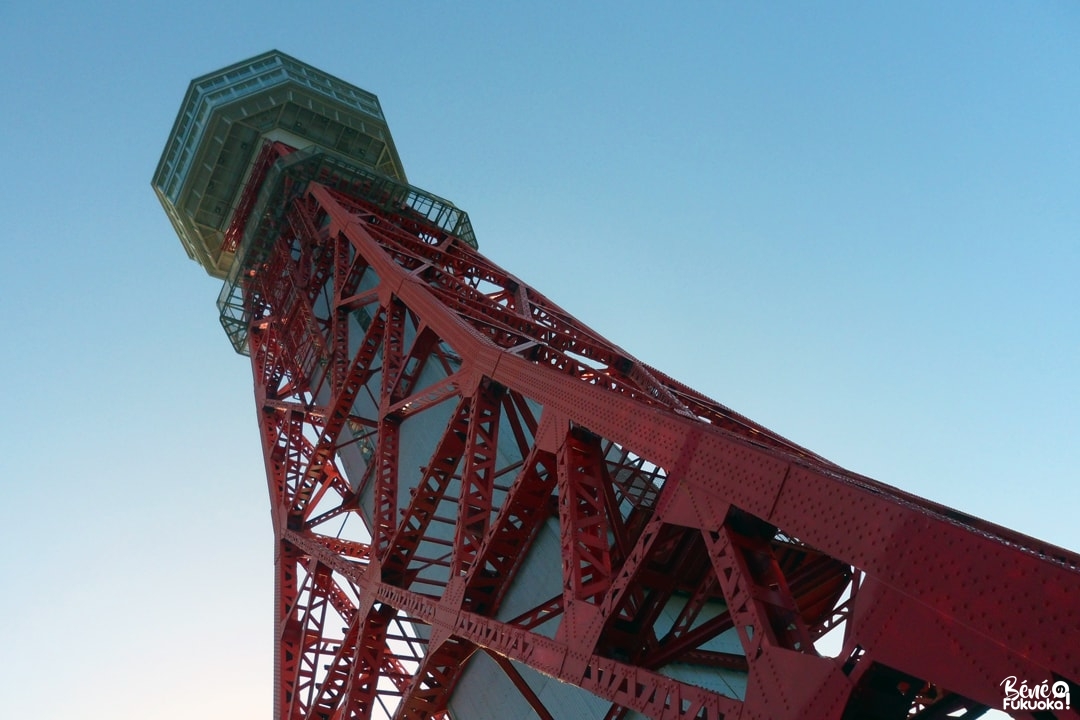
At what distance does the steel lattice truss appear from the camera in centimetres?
488

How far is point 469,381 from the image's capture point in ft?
36.9

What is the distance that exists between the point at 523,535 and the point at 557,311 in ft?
27.4

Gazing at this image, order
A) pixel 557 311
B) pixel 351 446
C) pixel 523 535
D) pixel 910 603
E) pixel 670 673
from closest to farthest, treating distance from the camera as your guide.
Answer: pixel 910 603 → pixel 523 535 → pixel 670 673 → pixel 557 311 → pixel 351 446

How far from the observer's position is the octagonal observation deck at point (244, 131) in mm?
25078

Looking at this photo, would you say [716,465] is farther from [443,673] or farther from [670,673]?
[443,673]

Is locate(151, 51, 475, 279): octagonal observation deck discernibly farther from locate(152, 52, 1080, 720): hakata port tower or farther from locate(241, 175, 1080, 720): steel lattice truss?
locate(241, 175, 1080, 720): steel lattice truss

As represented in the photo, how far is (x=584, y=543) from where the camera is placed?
806cm

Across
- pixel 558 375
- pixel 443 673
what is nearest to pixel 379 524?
pixel 443 673

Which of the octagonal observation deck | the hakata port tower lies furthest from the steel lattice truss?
the octagonal observation deck

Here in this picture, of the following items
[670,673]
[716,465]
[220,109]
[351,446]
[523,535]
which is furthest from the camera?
[220,109]

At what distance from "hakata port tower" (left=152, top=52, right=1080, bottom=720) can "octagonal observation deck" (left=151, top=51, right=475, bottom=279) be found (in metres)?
0.08

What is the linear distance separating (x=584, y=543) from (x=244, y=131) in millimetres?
20294

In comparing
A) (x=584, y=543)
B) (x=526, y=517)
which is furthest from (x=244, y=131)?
(x=584, y=543)

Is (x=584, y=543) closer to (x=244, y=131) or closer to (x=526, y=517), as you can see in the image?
(x=526, y=517)
